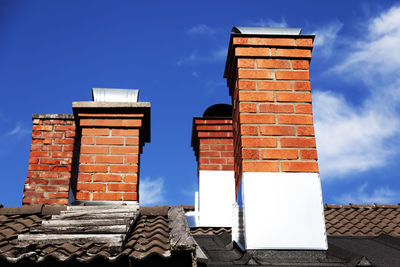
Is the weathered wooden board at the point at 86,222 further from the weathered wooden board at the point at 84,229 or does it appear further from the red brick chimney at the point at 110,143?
the red brick chimney at the point at 110,143

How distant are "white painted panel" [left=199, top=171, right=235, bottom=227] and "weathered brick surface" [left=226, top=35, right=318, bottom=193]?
8.91ft

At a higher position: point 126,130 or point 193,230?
point 126,130

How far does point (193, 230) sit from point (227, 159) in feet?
3.89

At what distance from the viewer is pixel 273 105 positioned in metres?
3.35

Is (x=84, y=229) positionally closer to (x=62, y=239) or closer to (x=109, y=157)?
(x=62, y=239)

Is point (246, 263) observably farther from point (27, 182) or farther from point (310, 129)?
point (27, 182)

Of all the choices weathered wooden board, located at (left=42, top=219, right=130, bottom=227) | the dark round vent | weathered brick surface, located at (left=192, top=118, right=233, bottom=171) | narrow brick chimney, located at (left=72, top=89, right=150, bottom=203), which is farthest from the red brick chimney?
the dark round vent

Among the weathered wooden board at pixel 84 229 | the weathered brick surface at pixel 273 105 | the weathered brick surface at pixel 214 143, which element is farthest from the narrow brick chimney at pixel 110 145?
the weathered brick surface at pixel 214 143

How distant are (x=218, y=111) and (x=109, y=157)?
273 cm

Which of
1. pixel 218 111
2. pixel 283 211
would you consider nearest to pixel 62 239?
pixel 283 211

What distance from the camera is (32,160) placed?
5598mm

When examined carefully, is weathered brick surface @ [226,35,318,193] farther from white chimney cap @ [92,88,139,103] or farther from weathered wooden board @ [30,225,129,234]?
white chimney cap @ [92,88,139,103]

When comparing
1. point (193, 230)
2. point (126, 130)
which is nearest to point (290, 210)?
point (126, 130)

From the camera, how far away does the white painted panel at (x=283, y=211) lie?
9.64ft
